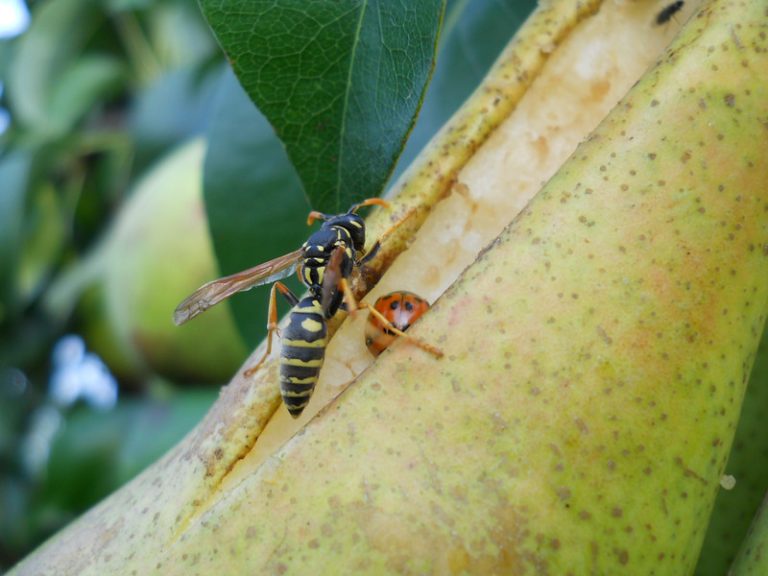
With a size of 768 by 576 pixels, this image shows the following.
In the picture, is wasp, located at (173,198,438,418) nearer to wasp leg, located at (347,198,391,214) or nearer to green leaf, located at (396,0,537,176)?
wasp leg, located at (347,198,391,214)

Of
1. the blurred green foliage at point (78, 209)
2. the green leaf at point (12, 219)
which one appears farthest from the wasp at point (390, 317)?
the green leaf at point (12, 219)

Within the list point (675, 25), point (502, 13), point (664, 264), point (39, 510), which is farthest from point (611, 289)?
point (39, 510)

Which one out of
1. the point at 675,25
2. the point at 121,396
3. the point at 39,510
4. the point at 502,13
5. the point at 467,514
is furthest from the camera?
the point at 121,396

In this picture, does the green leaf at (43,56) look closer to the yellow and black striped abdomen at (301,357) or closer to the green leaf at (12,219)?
the green leaf at (12,219)

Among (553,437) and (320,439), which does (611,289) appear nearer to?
(553,437)

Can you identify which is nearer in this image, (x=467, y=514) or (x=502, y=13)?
(x=467, y=514)

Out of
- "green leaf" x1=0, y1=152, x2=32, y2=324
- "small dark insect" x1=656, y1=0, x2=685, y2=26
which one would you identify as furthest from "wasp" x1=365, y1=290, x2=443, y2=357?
"green leaf" x1=0, y1=152, x2=32, y2=324

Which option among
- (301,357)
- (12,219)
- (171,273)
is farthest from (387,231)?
(12,219)
